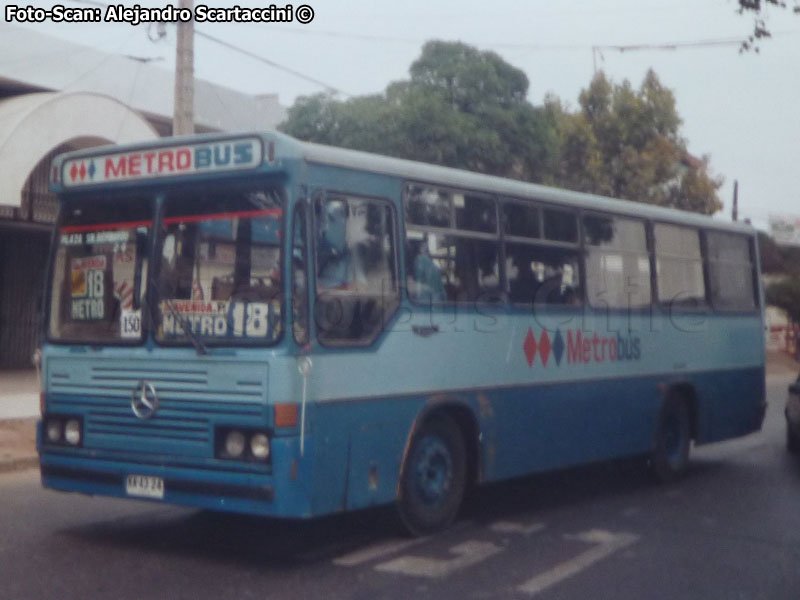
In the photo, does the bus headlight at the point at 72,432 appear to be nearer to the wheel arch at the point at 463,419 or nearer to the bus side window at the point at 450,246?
the wheel arch at the point at 463,419

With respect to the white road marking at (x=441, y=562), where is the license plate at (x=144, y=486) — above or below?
above

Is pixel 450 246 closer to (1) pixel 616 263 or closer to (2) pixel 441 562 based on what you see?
(2) pixel 441 562

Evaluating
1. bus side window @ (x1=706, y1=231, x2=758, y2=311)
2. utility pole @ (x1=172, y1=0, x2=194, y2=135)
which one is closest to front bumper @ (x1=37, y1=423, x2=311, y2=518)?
utility pole @ (x1=172, y1=0, x2=194, y2=135)

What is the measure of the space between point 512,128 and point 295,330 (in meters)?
20.6

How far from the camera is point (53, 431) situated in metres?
7.88

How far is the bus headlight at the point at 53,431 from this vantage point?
7852 millimetres

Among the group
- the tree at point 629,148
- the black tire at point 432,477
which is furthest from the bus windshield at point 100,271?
the tree at point 629,148

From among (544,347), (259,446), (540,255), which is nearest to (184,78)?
(540,255)

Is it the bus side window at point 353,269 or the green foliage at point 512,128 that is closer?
the bus side window at point 353,269

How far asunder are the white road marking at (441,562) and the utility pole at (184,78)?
7.14m

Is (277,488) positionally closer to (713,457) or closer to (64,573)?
(64,573)

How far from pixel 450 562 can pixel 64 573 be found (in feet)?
8.32

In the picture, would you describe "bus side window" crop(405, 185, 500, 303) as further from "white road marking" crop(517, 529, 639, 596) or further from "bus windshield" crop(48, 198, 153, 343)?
"white road marking" crop(517, 529, 639, 596)

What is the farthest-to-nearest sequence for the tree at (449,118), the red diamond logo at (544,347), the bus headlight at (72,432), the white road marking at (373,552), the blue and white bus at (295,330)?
1. the tree at (449,118)
2. the red diamond logo at (544,347)
3. the bus headlight at (72,432)
4. the white road marking at (373,552)
5. the blue and white bus at (295,330)
